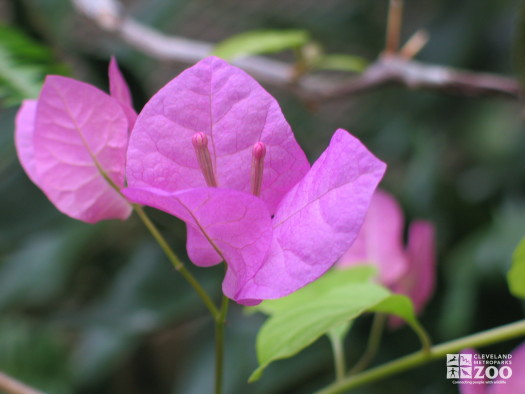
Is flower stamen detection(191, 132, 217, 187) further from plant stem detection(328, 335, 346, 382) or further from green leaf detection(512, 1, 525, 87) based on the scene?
green leaf detection(512, 1, 525, 87)

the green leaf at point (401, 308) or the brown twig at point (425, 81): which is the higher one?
the brown twig at point (425, 81)

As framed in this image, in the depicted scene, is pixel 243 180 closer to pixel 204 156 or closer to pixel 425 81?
pixel 204 156

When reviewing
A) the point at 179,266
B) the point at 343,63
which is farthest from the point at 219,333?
the point at 343,63

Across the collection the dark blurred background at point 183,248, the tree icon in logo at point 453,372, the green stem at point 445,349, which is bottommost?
the dark blurred background at point 183,248

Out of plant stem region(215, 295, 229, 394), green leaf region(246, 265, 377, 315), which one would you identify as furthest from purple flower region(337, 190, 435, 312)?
plant stem region(215, 295, 229, 394)

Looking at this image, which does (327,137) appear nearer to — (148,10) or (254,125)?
(148,10)

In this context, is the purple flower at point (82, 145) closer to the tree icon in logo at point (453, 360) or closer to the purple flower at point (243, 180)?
the purple flower at point (243, 180)

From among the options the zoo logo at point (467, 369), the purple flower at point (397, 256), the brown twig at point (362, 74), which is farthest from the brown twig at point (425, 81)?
the zoo logo at point (467, 369)
